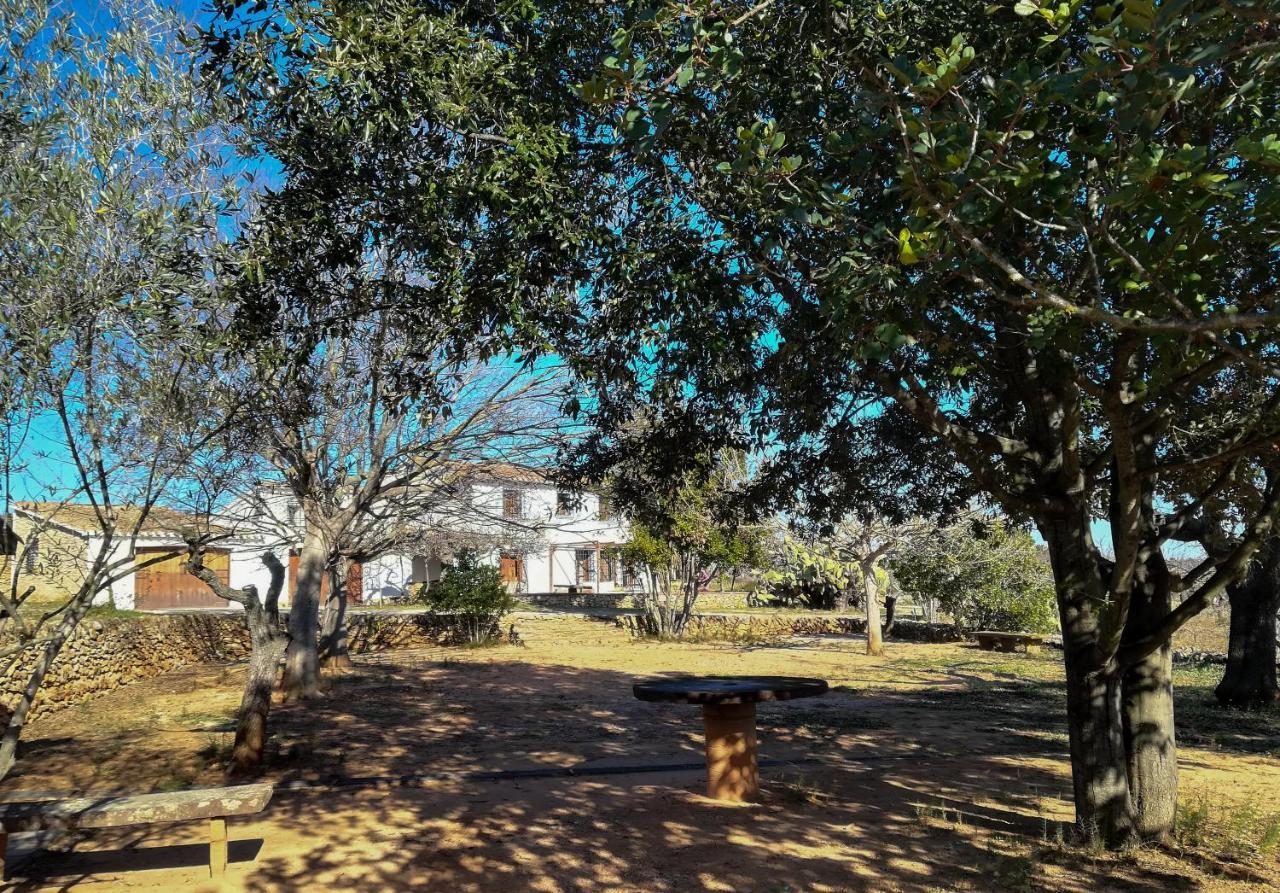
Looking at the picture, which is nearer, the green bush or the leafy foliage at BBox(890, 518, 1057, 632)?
the green bush

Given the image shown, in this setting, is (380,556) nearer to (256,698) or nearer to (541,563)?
(256,698)

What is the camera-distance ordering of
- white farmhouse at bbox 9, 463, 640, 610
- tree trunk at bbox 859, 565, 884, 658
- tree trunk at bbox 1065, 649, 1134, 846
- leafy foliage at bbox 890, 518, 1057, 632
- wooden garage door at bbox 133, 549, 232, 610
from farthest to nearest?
wooden garage door at bbox 133, 549, 232, 610 < leafy foliage at bbox 890, 518, 1057, 632 < tree trunk at bbox 859, 565, 884, 658 < white farmhouse at bbox 9, 463, 640, 610 < tree trunk at bbox 1065, 649, 1134, 846

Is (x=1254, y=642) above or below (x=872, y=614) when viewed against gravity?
above

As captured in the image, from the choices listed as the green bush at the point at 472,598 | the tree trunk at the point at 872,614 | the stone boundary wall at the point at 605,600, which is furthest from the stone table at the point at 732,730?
the stone boundary wall at the point at 605,600

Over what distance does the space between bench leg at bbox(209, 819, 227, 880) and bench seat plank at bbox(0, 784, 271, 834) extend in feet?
0.21

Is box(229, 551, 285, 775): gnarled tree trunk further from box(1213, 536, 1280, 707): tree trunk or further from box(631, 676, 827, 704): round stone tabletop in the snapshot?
box(1213, 536, 1280, 707): tree trunk

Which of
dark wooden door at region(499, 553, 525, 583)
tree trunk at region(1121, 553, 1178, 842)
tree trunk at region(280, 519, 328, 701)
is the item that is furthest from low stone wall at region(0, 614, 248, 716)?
dark wooden door at region(499, 553, 525, 583)

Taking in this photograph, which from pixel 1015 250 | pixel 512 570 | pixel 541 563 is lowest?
pixel 512 570

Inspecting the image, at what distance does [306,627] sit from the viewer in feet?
51.7

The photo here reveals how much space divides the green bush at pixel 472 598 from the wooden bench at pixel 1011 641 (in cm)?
1296

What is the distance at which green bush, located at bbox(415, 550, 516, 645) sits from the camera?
82.8ft

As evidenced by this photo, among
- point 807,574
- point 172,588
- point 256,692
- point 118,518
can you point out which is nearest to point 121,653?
point 256,692

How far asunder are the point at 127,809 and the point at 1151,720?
263 inches

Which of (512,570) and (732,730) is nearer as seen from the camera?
(732,730)
